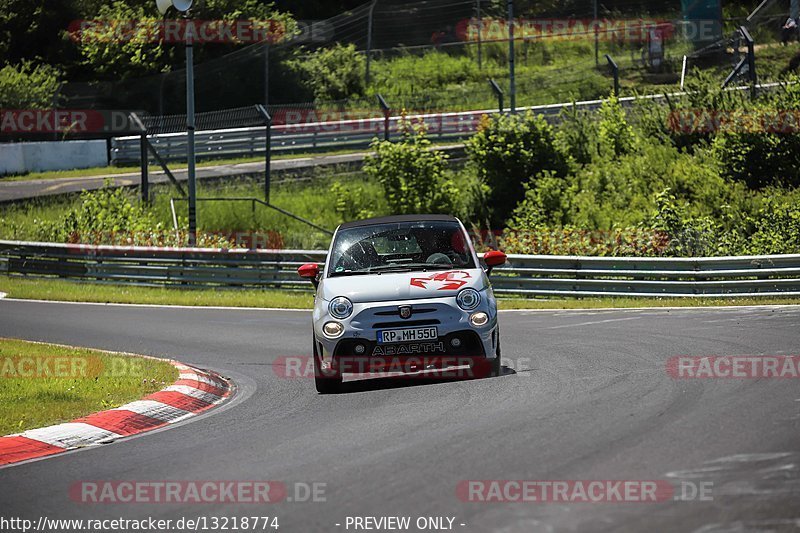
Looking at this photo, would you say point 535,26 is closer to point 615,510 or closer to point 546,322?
point 546,322

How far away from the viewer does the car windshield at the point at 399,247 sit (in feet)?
38.8

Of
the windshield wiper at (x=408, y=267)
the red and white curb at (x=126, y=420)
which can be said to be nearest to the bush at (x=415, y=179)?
the red and white curb at (x=126, y=420)

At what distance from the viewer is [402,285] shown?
1107 cm

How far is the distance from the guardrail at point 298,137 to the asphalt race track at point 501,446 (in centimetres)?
2628

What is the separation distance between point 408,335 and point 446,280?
0.76 meters

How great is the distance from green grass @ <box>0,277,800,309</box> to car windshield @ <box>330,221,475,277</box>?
323 inches

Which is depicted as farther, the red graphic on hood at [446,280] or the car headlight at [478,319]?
the red graphic on hood at [446,280]

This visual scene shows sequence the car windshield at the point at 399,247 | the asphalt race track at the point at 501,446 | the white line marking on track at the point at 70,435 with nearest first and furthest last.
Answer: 1. the asphalt race track at the point at 501,446
2. the white line marking on track at the point at 70,435
3. the car windshield at the point at 399,247

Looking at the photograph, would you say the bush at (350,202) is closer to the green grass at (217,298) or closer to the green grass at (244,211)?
the green grass at (244,211)

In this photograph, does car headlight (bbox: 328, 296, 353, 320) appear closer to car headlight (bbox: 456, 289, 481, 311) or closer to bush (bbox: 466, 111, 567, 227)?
car headlight (bbox: 456, 289, 481, 311)

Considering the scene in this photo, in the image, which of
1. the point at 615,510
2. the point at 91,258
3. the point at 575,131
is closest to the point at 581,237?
the point at 575,131

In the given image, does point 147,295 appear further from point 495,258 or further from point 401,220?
point 495,258

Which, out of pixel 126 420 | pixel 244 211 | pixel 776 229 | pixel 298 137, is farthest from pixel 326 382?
pixel 298 137

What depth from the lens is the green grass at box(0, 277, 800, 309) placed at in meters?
20.0
